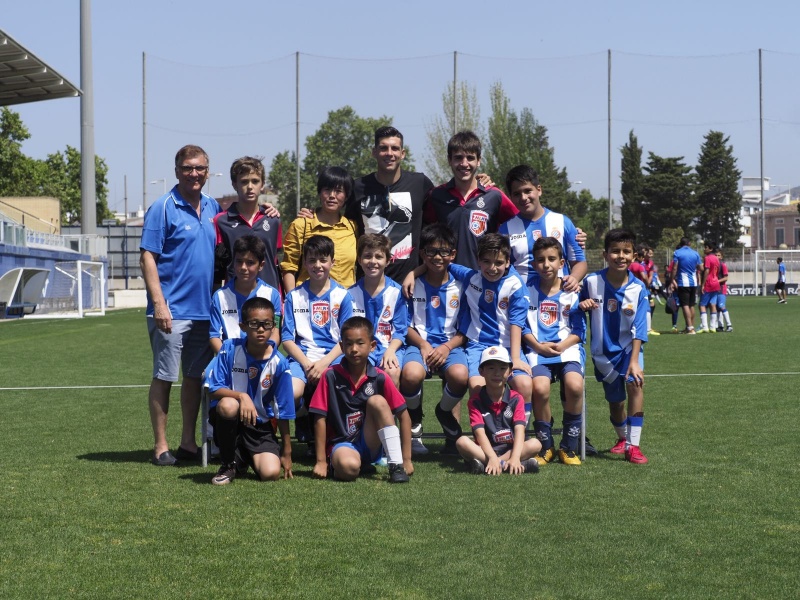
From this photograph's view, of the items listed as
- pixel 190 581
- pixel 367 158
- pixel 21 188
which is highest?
pixel 367 158

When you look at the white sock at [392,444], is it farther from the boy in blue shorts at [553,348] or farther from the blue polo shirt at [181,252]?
the blue polo shirt at [181,252]

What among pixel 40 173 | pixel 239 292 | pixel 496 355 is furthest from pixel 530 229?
pixel 40 173

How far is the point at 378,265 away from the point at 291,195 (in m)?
90.5

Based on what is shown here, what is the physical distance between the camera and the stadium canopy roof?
2969 cm

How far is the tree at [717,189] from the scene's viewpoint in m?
83.8

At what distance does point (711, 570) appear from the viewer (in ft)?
13.4

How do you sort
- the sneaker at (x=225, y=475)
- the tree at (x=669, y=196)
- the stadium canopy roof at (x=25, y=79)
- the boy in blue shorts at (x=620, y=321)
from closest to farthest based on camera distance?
the sneaker at (x=225, y=475) < the boy in blue shorts at (x=620, y=321) < the stadium canopy roof at (x=25, y=79) < the tree at (x=669, y=196)

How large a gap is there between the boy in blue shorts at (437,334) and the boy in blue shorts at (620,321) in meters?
0.85

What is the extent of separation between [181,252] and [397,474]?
1.98 meters

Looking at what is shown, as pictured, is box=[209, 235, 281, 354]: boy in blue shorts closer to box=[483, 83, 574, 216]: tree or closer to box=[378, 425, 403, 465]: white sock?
box=[378, 425, 403, 465]: white sock

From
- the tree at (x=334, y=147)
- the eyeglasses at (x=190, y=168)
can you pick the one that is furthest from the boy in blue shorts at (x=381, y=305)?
the tree at (x=334, y=147)

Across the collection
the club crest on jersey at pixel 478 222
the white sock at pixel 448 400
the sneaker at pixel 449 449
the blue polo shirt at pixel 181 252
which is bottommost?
the sneaker at pixel 449 449

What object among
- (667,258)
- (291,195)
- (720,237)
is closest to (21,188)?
(667,258)

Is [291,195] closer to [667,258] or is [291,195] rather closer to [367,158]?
[367,158]
